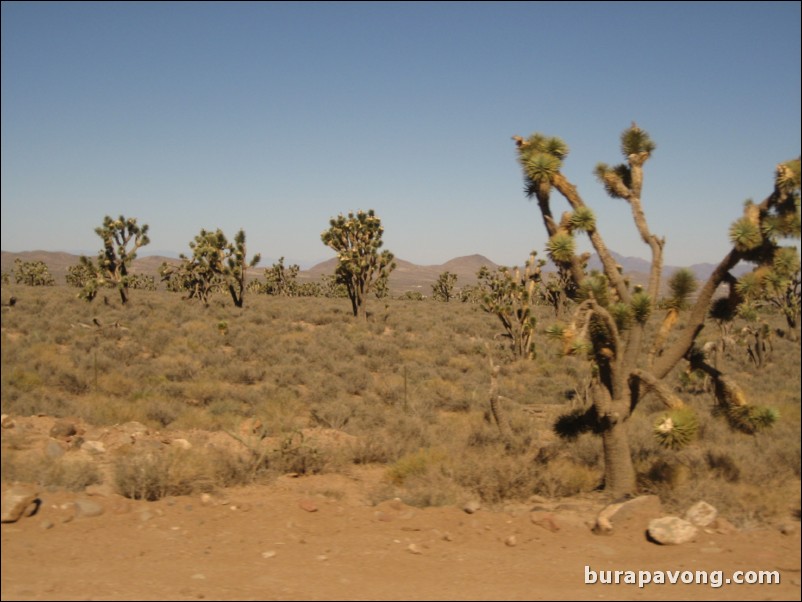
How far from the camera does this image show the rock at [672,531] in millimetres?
5953

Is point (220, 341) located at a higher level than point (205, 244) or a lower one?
lower

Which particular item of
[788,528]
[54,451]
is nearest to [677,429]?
[788,528]

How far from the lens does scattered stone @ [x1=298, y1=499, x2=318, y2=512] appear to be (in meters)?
7.07

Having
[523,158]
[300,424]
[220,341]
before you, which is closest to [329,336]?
[220,341]

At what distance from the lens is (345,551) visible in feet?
19.3

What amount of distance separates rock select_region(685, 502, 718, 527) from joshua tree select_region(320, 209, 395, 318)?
955 inches

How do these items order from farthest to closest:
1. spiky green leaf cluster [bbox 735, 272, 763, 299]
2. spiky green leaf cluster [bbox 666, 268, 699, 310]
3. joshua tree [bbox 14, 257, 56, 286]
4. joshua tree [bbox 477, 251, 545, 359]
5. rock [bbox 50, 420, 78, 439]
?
1. joshua tree [bbox 14, 257, 56, 286]
2. joshua tree [bbox 477, 251, 545, 359]
3. rock [bbox 50, 420, 78, 439]
4. spiky green leaf cluster [bbox 666, 268, 699, 310]
5. spiky green leaf cluster [bbox 735, 272, 763, 299]

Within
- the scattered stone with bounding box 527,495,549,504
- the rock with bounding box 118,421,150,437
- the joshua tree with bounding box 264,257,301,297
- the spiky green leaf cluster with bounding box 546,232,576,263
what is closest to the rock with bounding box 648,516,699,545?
the scattered stone with bounding box 527,495,549,504

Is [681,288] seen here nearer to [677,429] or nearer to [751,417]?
[751,417]

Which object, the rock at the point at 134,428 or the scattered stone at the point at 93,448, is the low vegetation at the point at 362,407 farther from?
the scattered stone at the point at 93,448

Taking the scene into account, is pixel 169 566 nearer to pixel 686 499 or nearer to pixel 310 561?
pixel 310 561

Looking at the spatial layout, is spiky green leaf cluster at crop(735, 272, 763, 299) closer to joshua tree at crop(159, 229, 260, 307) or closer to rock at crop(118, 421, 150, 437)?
rock at crop(118, 421, 150, 437)

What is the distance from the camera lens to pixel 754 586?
16.4 ft

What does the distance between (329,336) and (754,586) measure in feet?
63.7
